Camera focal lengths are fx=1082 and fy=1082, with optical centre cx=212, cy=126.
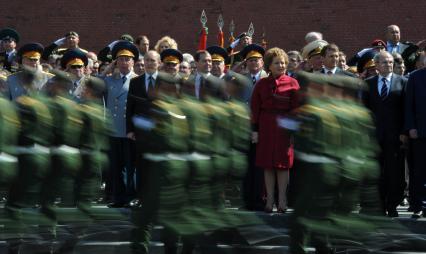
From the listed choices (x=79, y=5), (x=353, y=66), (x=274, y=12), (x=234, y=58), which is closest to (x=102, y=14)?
(x=79, y=5)

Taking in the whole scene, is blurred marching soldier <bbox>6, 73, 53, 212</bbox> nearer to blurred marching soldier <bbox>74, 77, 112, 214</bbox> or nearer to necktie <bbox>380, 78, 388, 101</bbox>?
blurred marching soldier <bbox>74, 77, 112, 214</bbox>

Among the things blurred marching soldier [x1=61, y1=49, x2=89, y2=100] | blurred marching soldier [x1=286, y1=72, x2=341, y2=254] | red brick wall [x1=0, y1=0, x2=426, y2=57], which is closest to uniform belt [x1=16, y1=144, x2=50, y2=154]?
blurred marching soldier [x1=286, y1=72, x2=341, y2=254]

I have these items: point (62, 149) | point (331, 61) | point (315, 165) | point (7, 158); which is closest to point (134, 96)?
point (331, 61)

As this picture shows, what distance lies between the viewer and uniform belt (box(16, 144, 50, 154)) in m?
8.17

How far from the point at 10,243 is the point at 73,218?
0.58 m

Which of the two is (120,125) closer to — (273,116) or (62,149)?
(273,116)

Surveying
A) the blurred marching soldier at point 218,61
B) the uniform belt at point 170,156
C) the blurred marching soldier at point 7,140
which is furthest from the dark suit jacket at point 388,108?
the blurred marching soldier at point 7,140

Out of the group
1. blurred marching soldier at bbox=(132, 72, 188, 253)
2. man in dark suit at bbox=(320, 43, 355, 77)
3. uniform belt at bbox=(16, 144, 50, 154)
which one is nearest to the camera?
blurred marching soldier at bbox=(132, 72, 188, 253)

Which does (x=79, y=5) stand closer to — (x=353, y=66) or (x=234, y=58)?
(x=234, y=58)

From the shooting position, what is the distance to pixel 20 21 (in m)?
24.8

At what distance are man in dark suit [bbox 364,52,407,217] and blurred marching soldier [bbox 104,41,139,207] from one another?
9.06 ft

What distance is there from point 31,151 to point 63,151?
0.28m

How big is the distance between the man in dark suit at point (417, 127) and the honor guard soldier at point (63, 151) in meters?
4.07

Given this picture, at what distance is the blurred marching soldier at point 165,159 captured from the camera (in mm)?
7855
